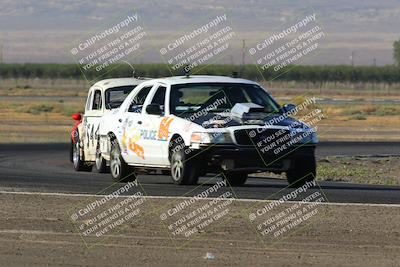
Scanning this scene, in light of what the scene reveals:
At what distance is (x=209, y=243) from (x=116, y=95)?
10.6 meters

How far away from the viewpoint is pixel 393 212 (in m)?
15.3

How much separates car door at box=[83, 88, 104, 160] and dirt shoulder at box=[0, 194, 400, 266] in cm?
673

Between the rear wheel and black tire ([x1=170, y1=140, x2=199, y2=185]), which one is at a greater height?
black tire ([x1=170, y1=140, x2=199, y2=185])

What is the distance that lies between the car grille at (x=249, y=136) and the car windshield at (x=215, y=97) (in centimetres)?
82

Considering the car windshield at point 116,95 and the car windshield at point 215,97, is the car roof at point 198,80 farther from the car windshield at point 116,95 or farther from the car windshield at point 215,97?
the car windshield at point 116,95

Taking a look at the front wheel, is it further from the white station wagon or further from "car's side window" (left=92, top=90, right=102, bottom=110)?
the white station wagon

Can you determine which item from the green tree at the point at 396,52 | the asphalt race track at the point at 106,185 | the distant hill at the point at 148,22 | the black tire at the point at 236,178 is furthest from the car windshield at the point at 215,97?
the distant hill at the point at 148,22

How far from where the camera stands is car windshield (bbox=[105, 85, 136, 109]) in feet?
74.2

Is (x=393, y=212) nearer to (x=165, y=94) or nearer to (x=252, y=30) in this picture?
(x=165, y=94)

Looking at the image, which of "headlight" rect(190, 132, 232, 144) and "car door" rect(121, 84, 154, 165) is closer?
"headlight" rect(190, 132, 232, 144)

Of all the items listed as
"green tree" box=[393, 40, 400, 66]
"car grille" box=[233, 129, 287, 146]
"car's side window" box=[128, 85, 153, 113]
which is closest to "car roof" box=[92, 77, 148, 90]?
"car's side window" box=[128, 85, 153, 113]

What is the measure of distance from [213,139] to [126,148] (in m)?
2.25

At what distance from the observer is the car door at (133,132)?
1948 cm

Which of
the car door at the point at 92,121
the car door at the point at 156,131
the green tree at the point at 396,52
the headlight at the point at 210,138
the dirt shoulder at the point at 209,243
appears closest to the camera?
the dirt shoulder at the point at 209,243
